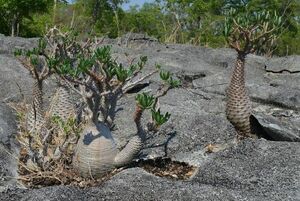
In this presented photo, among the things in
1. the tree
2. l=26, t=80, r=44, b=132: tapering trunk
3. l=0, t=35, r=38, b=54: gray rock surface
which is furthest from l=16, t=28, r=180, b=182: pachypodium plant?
the tree

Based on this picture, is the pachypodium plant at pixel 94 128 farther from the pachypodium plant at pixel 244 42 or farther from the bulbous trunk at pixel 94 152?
the pachypodium plant at pixel 244 42

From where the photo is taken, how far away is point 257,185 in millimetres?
4191

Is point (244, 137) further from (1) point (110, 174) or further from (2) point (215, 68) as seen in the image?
(2) point (215, 68)

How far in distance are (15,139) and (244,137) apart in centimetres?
223

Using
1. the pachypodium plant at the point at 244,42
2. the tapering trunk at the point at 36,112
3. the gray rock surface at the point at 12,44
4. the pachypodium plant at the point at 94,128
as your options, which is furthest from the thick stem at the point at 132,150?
the gray rock surface at the point at 12,44

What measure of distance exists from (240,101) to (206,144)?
0.60m

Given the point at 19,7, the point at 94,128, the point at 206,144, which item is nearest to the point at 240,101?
→ the point at 206,144

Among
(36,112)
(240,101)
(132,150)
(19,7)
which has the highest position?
(19,7)

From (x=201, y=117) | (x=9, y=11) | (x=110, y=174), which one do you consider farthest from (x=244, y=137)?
(x=9, y=11)

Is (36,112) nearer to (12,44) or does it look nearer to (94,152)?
(94,152)

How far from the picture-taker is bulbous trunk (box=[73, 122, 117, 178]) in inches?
167

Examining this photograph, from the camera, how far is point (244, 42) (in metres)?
5.58

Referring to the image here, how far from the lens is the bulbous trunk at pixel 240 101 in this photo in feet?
18.0

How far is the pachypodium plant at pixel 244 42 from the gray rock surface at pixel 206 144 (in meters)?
0.16
